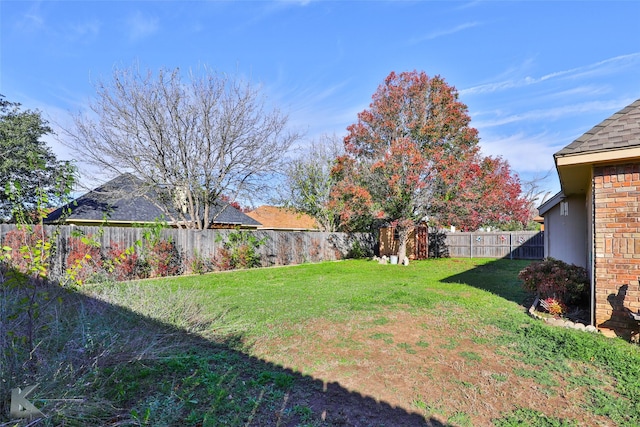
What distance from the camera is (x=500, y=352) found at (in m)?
4.13

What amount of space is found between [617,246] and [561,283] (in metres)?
1.63

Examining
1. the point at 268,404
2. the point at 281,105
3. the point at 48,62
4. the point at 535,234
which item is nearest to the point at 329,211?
the point at 281,105

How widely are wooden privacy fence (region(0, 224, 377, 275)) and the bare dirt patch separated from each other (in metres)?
5.68

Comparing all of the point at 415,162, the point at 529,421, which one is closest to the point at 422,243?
the point at 415,162

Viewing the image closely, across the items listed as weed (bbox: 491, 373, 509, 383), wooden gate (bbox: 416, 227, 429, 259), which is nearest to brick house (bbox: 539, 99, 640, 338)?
weed (bbox: 491, 373, 509, 383)

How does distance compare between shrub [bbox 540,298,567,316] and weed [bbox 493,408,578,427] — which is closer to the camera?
weed [bbox 493,408,578,427]

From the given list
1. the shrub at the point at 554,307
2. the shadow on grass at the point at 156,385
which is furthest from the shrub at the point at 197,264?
the shrub at the point at 554,307

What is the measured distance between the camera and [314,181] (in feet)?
68.4

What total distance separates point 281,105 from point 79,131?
292 inches

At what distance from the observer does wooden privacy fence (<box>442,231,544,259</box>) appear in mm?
19562

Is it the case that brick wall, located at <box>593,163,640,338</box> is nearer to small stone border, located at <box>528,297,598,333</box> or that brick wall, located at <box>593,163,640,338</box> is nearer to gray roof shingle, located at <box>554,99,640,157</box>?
small stone border, located at <box>528,297,598,333</box>

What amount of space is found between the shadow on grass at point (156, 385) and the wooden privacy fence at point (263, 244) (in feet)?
14.3

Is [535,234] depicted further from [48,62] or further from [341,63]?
[48,62]

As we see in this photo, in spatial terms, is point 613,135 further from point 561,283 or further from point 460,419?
point 460,419
